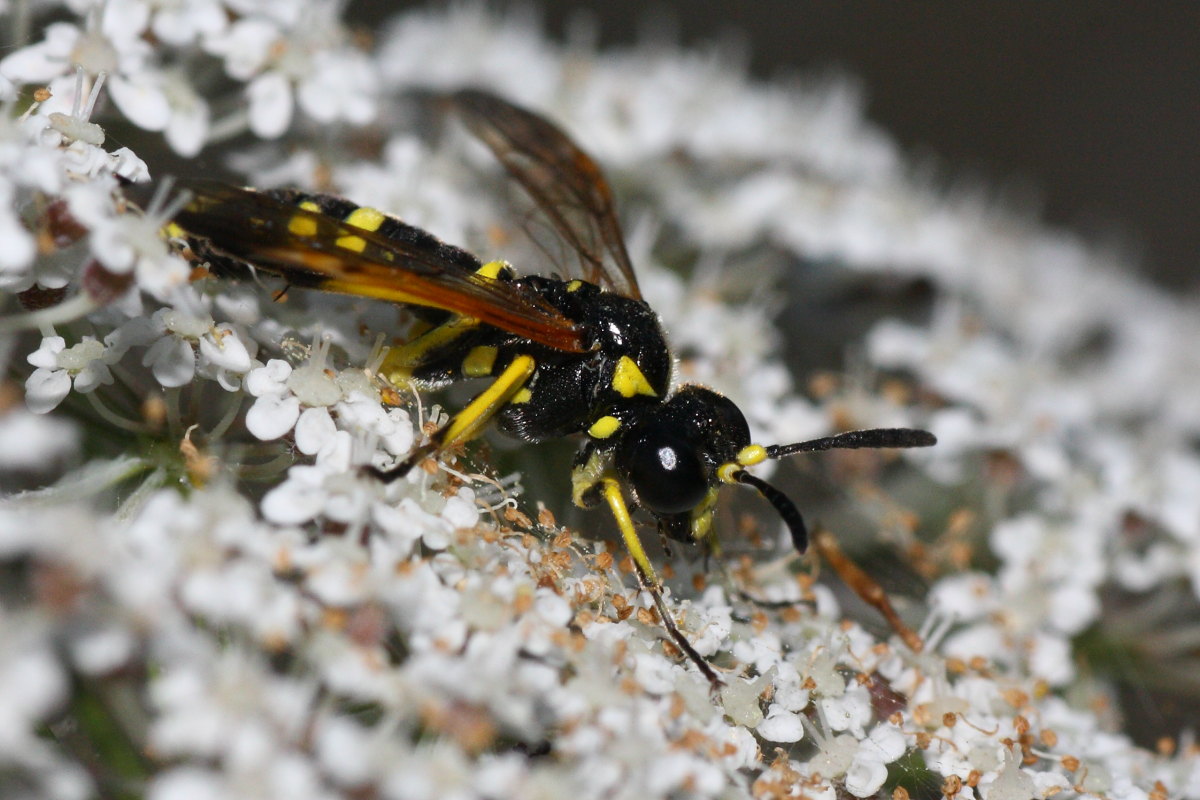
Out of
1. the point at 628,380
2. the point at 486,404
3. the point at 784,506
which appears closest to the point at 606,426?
the point at 628,380

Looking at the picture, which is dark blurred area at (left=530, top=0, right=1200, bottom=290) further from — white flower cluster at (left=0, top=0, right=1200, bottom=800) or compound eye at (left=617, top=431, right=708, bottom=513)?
compound eye at (left=617, top=431, right=708, bottom=513)

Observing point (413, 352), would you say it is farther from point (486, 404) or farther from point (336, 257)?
point (336, 257)

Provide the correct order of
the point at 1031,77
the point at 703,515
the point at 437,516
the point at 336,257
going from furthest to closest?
1. the point at 1031,77
2. the point at 703,515
3. the point at 437,516
4. the point at 336,257

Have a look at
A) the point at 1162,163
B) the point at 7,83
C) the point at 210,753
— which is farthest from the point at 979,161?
the point at 210,753

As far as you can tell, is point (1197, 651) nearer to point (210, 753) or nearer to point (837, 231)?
point (837, 231)

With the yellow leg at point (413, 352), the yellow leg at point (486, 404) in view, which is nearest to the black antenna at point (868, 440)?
the yellow leg at point (486, 404)

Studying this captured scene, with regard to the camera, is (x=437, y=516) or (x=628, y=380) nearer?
(x=437, y=516)

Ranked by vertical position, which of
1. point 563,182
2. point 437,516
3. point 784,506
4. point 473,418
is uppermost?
point 563,182
